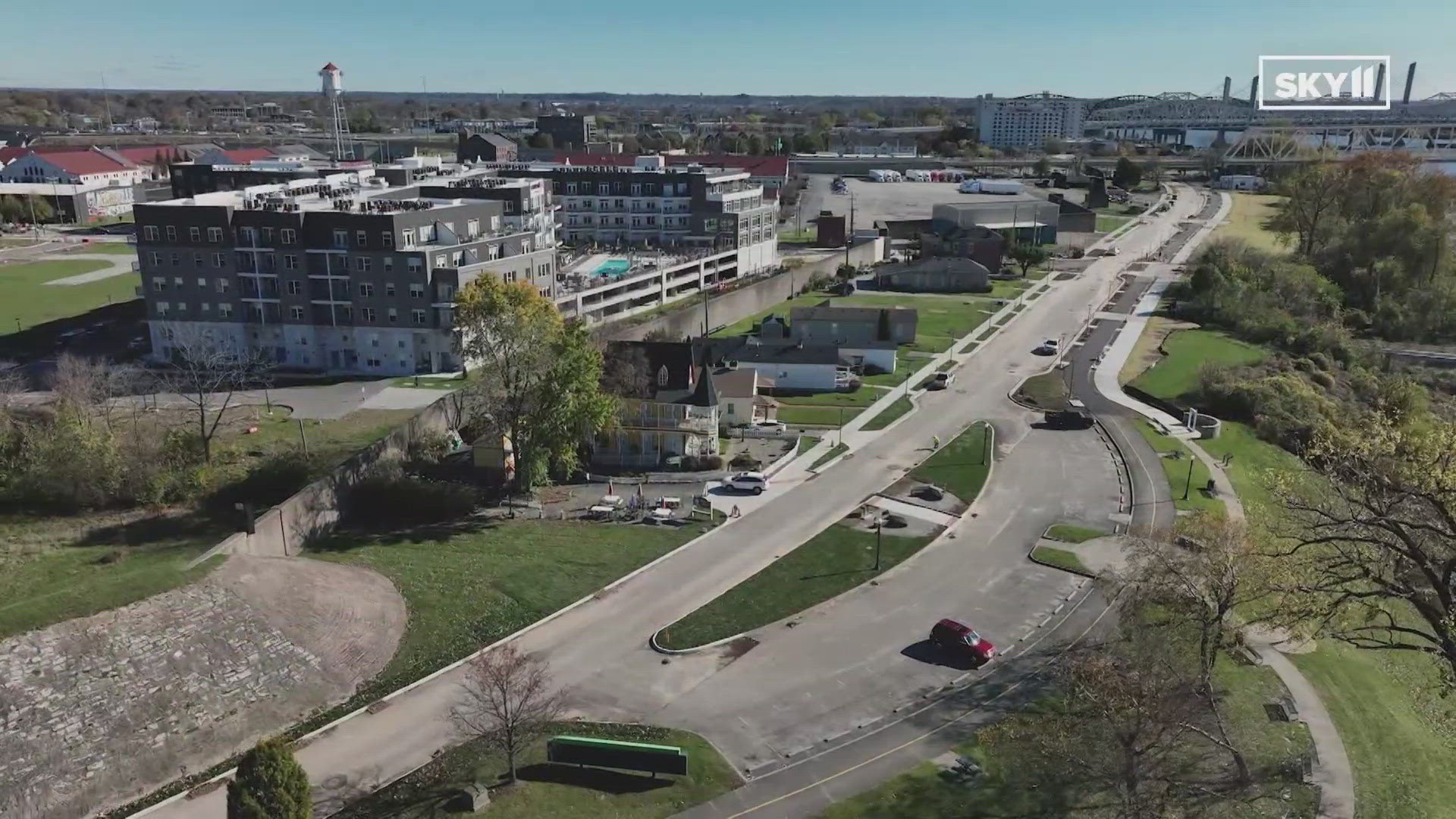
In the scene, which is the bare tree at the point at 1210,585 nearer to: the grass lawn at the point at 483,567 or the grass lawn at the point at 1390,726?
the grass lawn at the point at 1390,726

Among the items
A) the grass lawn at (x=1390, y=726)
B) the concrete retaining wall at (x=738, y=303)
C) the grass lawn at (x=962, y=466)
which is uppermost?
the concrete retaining wall at (x=738, y=303)

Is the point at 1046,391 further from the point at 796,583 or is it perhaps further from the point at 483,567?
the point at 483,567

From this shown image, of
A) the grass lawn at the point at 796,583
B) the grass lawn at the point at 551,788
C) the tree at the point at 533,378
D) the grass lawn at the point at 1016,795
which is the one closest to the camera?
the grass lawn at the point at 1016,795

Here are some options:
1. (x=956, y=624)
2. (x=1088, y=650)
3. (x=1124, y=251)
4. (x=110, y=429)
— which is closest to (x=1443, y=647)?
(x=1088, y=650)

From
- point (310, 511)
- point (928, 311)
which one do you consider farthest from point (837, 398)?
point (310, 511)

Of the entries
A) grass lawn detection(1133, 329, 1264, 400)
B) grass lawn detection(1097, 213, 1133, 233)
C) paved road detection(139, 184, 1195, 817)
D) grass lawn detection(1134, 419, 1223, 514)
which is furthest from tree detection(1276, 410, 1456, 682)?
grass lawn detection(1097, 213, 1133, 233)

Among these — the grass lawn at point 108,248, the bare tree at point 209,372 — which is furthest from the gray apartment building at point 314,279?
the grass lawn at point 108,248

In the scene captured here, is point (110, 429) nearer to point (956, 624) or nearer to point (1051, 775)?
point (956, 624)
